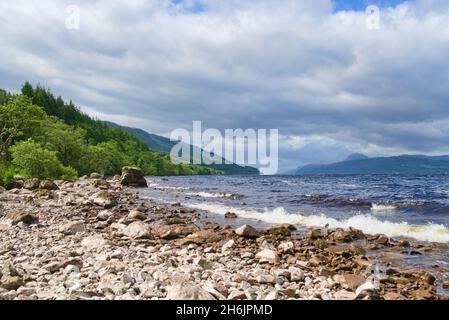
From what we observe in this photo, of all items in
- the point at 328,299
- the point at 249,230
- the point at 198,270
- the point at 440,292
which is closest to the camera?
the point at 328,299

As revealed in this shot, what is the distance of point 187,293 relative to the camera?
700 centimetres

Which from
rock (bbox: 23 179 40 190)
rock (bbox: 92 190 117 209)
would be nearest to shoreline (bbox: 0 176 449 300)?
rock (bbox: 92 190 117 209)

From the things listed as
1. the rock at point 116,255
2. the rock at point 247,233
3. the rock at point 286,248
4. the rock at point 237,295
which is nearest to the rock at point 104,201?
the rock at point 247,233

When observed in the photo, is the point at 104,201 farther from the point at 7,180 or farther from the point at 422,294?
the point at 422,294

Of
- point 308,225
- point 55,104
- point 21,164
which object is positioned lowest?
point 308,225

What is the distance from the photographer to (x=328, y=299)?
766 cm

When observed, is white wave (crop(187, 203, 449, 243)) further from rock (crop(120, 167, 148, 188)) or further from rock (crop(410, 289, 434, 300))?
rock (crop(120, 167, 148, 188))

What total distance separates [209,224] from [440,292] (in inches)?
472

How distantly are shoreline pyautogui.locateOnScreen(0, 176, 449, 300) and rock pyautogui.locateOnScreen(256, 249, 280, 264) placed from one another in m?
0.03

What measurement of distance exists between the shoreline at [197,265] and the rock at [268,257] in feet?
0.10

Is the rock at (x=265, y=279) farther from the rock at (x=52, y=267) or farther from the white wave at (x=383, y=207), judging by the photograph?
the white wave at (x=383, y=207)

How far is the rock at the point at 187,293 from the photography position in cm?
696
